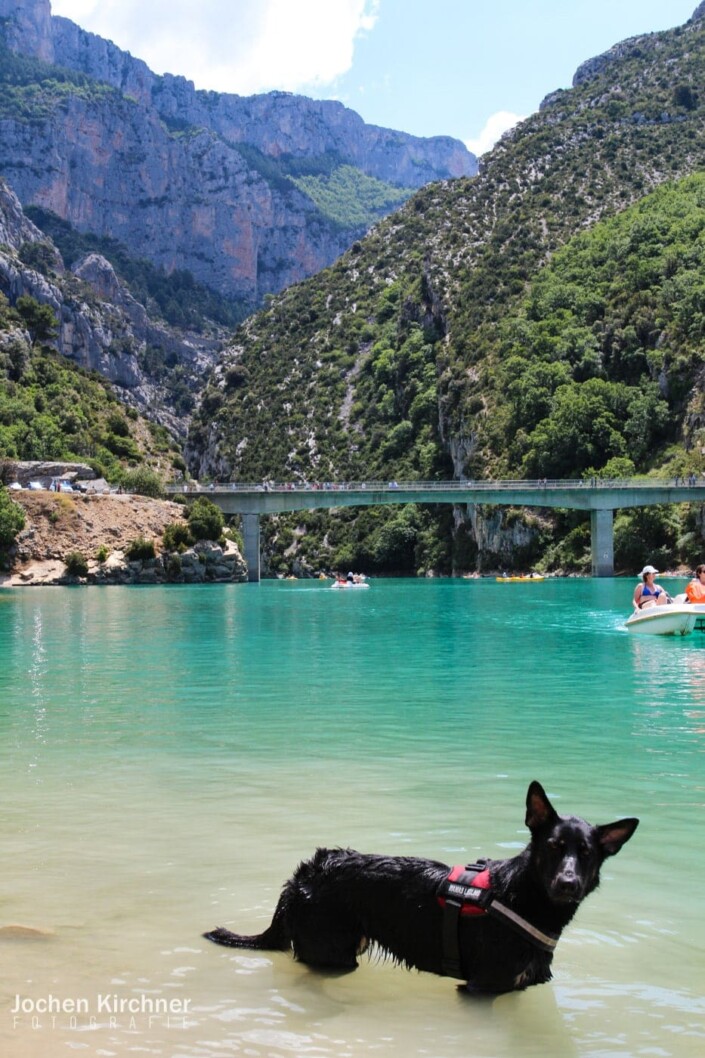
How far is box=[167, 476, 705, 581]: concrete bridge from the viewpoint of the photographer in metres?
105

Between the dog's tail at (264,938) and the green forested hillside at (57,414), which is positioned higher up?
the green forested hillside at (57,414)

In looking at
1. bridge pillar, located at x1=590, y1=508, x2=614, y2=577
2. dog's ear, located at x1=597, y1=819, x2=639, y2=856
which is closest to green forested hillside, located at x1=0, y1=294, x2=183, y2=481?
bridge pillar, located at x1=590, y1=508, x2=614, y2=577

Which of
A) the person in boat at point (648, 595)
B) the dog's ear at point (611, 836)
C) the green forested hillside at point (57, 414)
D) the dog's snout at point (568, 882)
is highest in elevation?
the green forested hillside at point (57, 414)

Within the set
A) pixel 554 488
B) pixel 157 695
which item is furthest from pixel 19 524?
pixel 157 695

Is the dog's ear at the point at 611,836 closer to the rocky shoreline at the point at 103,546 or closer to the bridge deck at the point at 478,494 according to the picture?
the rocky shoreline at the point at 103,546

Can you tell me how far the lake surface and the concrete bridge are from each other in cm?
7722

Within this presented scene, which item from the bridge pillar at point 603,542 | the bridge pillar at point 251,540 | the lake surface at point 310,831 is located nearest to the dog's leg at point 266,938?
the lake surface at point 310,831

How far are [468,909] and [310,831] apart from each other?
4716 mm

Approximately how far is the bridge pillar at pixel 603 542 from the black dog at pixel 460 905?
101m

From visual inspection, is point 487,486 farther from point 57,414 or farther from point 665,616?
point 665,616

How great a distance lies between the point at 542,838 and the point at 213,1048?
2.15 meters

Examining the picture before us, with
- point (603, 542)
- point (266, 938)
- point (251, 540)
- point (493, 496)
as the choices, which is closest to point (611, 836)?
point (266, 938)

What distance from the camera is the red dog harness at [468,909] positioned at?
648 centimetres

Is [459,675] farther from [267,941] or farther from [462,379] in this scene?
[462,379]
